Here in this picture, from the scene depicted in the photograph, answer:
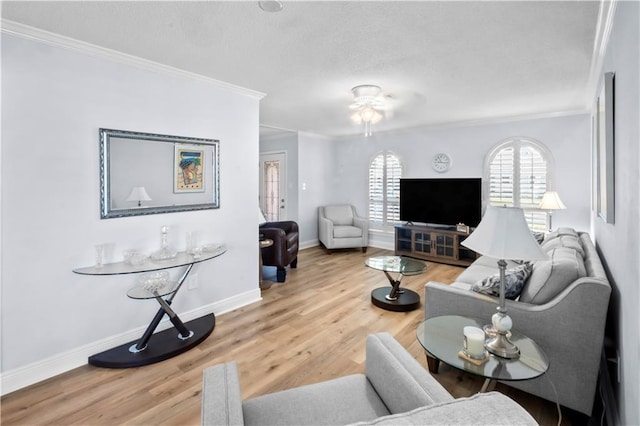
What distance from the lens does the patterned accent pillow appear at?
81.9 inches

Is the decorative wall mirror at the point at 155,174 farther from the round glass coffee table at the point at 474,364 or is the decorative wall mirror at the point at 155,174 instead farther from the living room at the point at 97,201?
the round glass coffee table at the point at 474,364

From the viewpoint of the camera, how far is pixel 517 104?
13.6 ft

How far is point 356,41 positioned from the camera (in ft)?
7.62

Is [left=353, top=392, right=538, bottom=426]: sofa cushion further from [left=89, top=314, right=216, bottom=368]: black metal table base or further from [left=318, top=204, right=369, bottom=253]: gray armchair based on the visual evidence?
[left=318, top=204, right=369, bottom=253]: gray armchair

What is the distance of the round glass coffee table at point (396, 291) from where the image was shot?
11.2 feet

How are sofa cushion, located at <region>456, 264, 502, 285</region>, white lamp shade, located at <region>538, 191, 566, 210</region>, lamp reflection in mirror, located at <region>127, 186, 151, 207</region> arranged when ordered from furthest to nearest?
white lamp shade, located at <region>538, 191, 566, 210</region>, sofa cushion, located at <region>456, 264, 502, 285</region>, lamp reflection in mirror, located at <region>127, 186, 151, 207</region>

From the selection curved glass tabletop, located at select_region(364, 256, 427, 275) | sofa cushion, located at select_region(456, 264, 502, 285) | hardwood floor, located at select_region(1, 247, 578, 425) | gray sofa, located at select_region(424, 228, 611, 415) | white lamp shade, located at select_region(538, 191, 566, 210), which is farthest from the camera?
white lamp shade, located at select_region(538, 191, 566, 210)

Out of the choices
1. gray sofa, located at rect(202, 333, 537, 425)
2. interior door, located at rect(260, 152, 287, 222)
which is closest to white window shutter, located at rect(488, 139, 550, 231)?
interior door, located at rect(260, 152, 287, 222)

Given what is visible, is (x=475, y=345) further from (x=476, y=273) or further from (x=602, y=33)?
(x=602, y=33)

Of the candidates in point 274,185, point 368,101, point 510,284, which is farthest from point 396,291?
point 274,185

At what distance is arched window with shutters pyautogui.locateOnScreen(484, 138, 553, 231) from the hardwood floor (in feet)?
9.43

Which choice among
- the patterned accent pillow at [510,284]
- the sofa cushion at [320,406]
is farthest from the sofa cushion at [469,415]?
the patterned accent pillow at [510,284]

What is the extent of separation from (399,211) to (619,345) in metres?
4.59

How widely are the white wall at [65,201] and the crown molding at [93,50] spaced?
0.11ft
